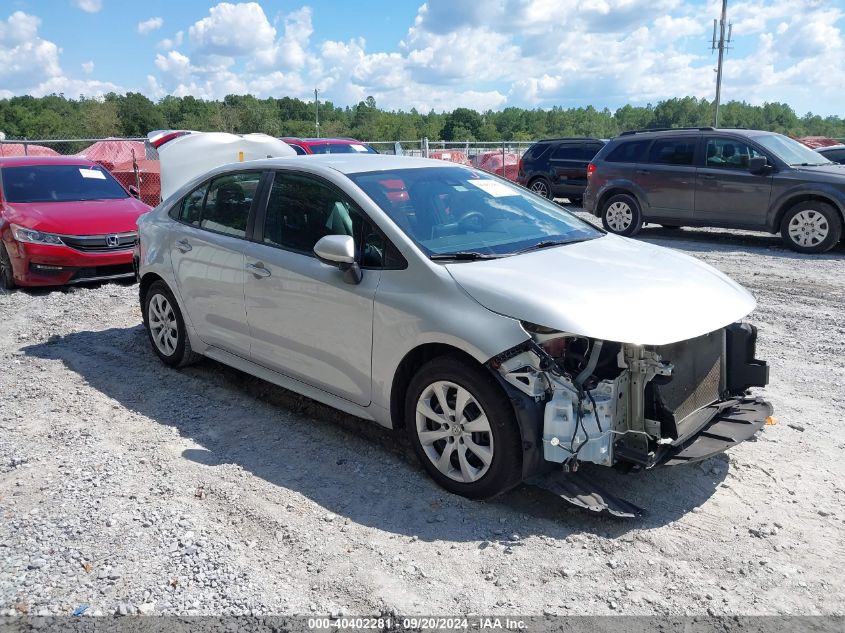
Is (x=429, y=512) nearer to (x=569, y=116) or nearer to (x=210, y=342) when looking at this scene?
(x=210, y=342)

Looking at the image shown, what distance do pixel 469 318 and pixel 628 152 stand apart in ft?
36.2

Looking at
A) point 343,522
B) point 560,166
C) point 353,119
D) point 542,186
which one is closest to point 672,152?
point 560,166

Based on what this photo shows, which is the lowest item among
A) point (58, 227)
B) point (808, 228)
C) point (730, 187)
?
point (58, 227)

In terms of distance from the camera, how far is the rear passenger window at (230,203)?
17.5 ft

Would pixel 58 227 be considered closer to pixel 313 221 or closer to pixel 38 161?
pixel 38 161

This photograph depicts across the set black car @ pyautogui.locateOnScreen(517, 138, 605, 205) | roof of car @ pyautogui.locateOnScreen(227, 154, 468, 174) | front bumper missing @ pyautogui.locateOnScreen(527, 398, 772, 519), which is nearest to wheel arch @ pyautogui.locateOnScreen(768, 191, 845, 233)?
black car @ pyautogui.locateOnScreen(517, 138, 605, 205)

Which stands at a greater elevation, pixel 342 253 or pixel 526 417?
pixel 342 253

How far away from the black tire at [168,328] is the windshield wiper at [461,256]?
2.70 m

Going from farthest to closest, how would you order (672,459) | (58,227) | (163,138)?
1. (163,138)
2. (58,227)
3. (672,459)

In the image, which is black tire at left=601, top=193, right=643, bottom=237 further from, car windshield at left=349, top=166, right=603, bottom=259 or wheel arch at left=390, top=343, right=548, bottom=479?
wheel arch at left=390, top=343, right=548, bottom=479

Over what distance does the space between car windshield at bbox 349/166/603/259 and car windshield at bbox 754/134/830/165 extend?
8361 mm

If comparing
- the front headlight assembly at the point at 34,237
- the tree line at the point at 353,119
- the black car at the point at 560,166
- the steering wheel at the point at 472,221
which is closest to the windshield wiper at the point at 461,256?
the steering wheel at the point at 472,221

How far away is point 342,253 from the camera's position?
4.21 meters

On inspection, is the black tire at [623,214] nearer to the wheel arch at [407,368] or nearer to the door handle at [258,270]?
the door handle at [258,270]
